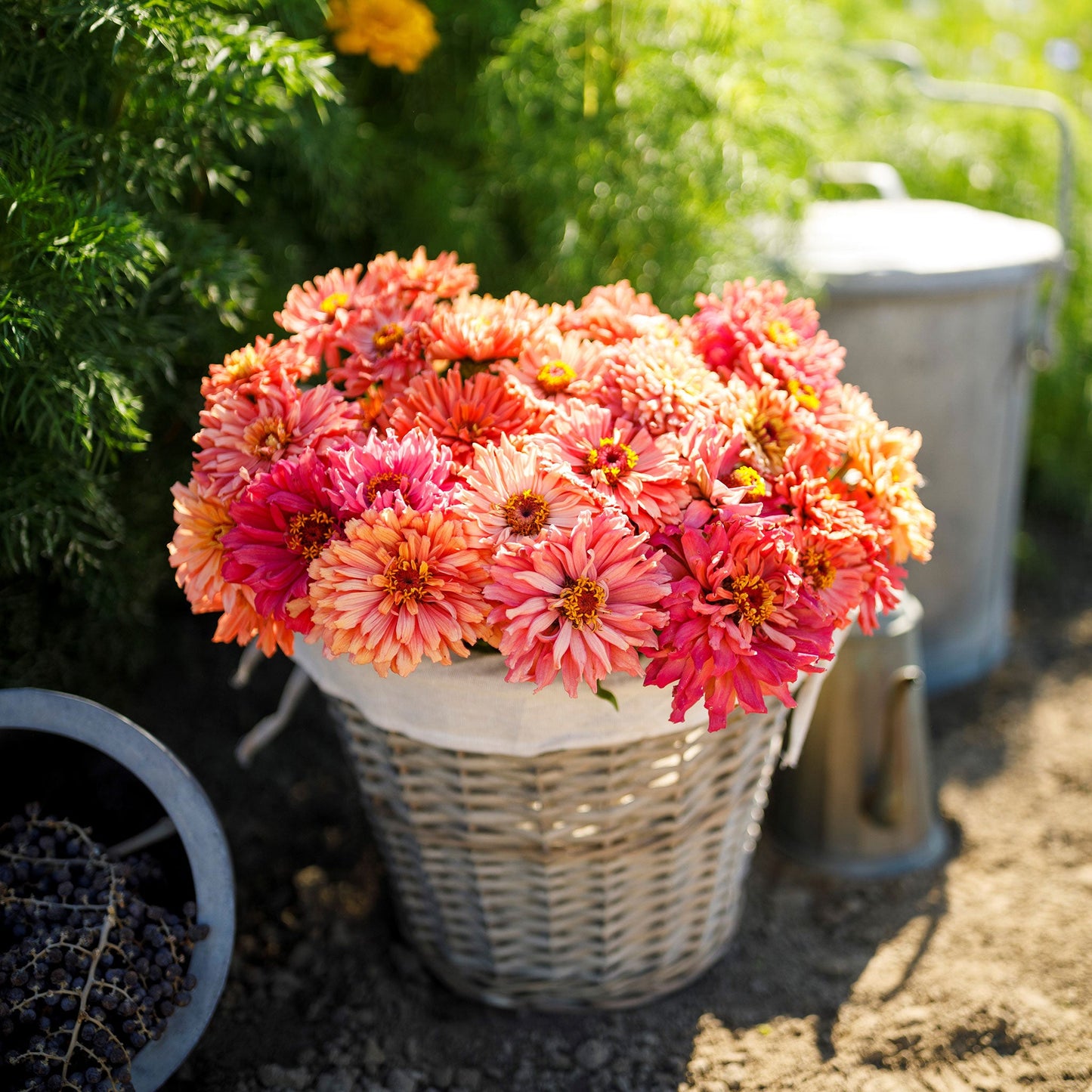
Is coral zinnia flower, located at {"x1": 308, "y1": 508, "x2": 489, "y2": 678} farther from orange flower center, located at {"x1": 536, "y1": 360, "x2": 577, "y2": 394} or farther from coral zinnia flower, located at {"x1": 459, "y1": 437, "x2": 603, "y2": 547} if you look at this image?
orange flower center, located at {"x1": 536, "y1": 360, "x2": 577, "y2": 394}

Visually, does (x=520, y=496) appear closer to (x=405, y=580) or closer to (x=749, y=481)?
(x=405, y=580)

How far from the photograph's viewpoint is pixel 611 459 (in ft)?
3.47

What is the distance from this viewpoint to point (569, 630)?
95 cm

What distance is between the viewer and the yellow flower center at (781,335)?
124 cm

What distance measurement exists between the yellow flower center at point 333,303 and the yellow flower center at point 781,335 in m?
0.53

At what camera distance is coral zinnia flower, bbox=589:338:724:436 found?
3.62 ft

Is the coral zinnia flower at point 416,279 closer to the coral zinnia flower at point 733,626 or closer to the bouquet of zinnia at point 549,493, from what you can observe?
the bouquet of zinnia at point 549,493

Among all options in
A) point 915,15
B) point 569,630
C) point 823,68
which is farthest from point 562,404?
point 915,15

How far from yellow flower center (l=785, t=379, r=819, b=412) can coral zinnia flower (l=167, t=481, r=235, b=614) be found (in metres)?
0.65

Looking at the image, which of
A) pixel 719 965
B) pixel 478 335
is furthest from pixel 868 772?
pixel 478 335

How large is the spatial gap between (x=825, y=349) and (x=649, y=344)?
253 millimetres

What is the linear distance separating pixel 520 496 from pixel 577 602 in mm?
129

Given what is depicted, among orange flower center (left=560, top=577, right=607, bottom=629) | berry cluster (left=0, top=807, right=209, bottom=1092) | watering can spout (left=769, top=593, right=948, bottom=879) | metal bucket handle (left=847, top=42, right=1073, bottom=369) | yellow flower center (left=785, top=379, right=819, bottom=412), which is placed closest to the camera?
orange flower center (left=560, top=577, right=607, bottom=629)

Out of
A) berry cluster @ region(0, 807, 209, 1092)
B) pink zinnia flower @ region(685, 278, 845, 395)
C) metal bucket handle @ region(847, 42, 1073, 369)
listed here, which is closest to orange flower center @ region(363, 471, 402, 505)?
pink zinnia flower @ region(685, 278, 845, 395)
